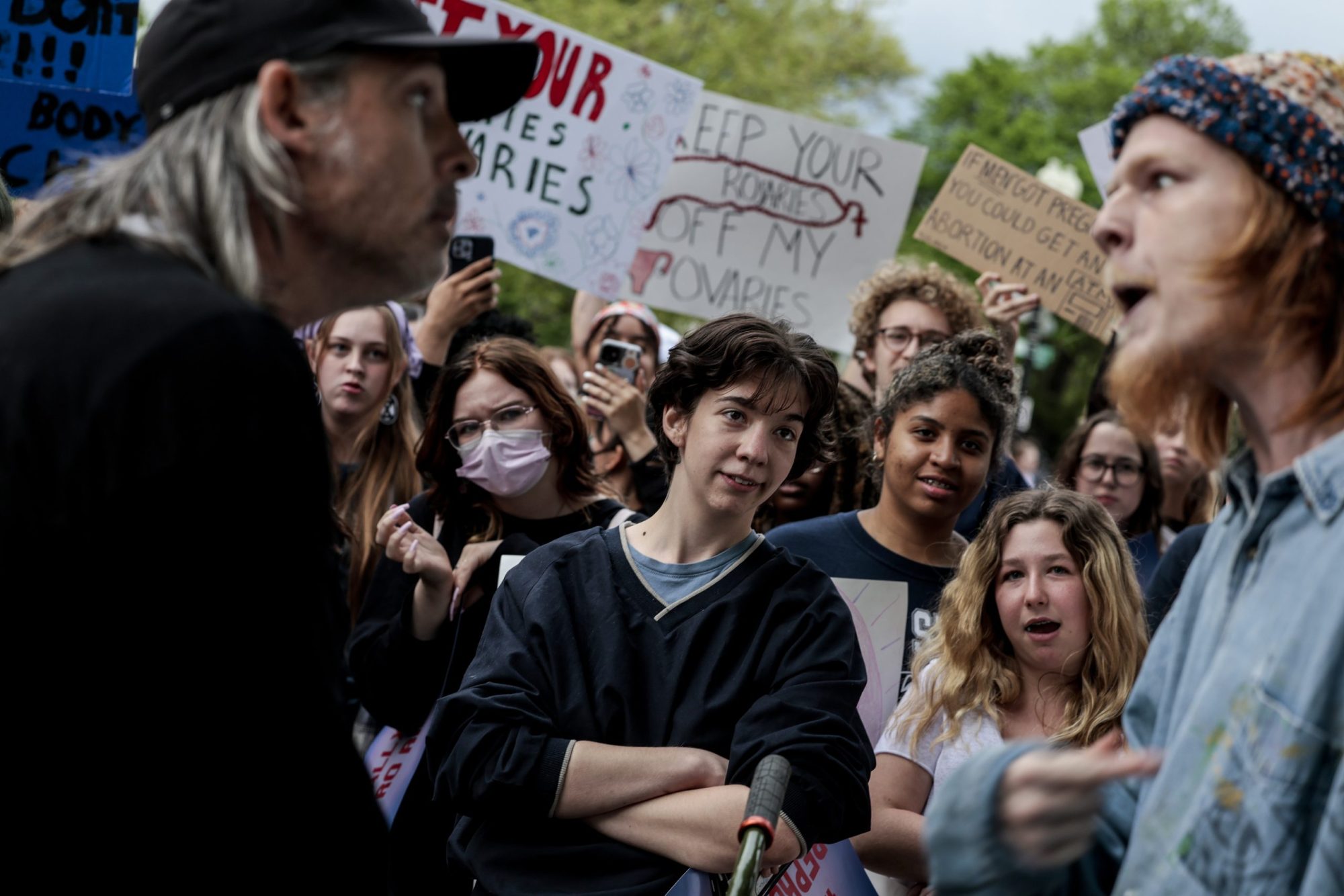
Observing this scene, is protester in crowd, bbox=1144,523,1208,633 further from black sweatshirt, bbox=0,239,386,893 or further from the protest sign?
black sweatshirt, bbox=0,239,386,893

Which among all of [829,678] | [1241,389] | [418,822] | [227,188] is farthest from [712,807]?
[227,188]

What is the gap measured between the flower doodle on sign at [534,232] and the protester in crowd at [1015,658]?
11.0 feet

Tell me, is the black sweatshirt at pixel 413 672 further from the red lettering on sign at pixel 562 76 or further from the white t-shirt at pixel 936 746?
the red lettering on sign at pixel 562 76

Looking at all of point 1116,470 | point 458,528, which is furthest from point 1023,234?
point 458,528

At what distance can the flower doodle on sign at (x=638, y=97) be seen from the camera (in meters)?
6.88

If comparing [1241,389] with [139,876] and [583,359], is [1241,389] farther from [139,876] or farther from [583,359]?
[583,359]

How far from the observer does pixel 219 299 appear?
1.46 metres

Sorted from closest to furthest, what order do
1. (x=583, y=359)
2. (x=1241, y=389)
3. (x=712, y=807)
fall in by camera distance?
1. (x=1241, y=389)
2. (x=712, y=807)
3. (x=583, y=359)

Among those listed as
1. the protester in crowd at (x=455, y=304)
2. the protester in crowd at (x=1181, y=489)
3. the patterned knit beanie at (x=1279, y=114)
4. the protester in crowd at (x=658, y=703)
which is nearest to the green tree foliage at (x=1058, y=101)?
the protester in crowd at (x=1181, y=489)

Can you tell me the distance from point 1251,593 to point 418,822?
2.87 metres

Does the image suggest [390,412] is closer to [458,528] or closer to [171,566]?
[458,528]

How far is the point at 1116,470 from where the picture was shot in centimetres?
573

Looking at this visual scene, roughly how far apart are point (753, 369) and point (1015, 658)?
3.63ft

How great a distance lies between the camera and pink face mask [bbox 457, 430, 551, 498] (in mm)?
4457
